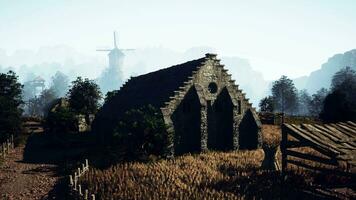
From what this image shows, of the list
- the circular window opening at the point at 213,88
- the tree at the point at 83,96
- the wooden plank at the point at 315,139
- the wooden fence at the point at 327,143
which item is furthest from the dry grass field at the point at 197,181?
the tree at the point at 83,96

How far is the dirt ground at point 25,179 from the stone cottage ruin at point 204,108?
33.4 ft

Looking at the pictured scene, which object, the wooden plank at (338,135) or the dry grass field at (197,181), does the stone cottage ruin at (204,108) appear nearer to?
the dry grass field at (197,181)

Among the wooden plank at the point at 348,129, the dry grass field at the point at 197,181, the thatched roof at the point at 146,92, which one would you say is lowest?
the dry grass field at the point at 197,181

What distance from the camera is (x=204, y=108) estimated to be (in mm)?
33875

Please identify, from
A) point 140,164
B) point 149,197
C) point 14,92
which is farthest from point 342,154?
point 14,92

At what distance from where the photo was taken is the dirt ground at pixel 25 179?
2361 centimetres

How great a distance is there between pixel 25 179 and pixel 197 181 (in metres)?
14.2

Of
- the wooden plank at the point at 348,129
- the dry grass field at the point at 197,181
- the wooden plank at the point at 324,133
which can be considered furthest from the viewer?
the wooden plank at the point at 348,129

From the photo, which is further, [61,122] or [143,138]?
[61,122]

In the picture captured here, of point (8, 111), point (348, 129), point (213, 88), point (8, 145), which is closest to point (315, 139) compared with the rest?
point (348, 129)

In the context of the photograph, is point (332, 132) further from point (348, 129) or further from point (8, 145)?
point (8, 145)

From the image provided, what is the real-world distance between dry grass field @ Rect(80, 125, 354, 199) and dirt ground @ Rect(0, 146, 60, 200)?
10.3 feet

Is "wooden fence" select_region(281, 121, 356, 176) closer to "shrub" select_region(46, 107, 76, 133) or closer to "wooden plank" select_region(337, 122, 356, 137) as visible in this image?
"wooden plank" select_region(337, 122, 356, 137)

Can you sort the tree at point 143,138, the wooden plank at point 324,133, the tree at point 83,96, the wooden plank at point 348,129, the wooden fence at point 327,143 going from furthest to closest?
the tree at point 83,96 < the tree at point 143,138 < the wooden plank at point 348,129 < the wooden plank at point 324,133 < the wooden fence at point 327,143
